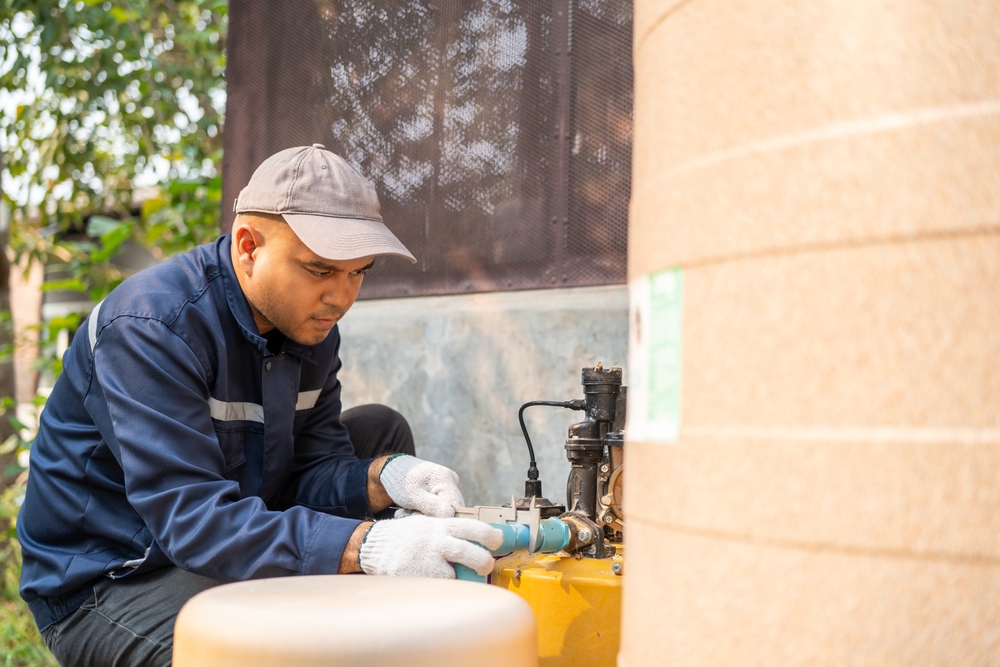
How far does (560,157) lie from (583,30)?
0.39 meters

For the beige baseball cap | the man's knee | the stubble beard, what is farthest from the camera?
the man's knee

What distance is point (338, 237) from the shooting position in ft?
6.33

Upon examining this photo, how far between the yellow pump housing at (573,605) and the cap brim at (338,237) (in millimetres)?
711

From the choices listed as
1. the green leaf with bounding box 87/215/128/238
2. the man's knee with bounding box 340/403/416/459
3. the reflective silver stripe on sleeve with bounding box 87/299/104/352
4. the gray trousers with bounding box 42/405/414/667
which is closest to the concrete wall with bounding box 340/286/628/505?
the man's knee with bounding box 340/403/416/459

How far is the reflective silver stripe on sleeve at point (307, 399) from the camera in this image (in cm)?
232

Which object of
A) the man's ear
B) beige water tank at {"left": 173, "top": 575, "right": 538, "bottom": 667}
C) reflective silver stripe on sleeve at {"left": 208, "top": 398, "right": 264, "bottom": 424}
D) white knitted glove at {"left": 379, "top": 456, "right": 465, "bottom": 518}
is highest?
the man's ear

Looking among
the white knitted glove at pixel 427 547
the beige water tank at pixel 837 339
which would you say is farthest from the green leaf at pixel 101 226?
the beige water tank at pixel 837 339

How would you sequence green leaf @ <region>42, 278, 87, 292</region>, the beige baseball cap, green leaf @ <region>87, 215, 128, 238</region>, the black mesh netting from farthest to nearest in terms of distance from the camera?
green leaf @ <region>87, 215, 128, 238</region> → green leaf @ <region>42, 278, 87, 292</region> → the black mesh netting → the beige baseball cap

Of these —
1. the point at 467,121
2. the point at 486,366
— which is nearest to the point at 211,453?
the point at 486,366

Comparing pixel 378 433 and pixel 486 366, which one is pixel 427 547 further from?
pixel 486 366

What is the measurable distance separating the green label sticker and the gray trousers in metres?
1.20

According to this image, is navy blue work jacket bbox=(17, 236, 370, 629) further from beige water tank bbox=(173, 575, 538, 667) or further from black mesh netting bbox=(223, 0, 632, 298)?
black mesh netting bbox=(223, 0, 632, 298)

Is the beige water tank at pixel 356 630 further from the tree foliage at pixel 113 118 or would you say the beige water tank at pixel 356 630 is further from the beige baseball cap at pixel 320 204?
the tree foliage at pixel 113 118

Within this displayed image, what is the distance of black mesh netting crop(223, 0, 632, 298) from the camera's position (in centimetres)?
278
